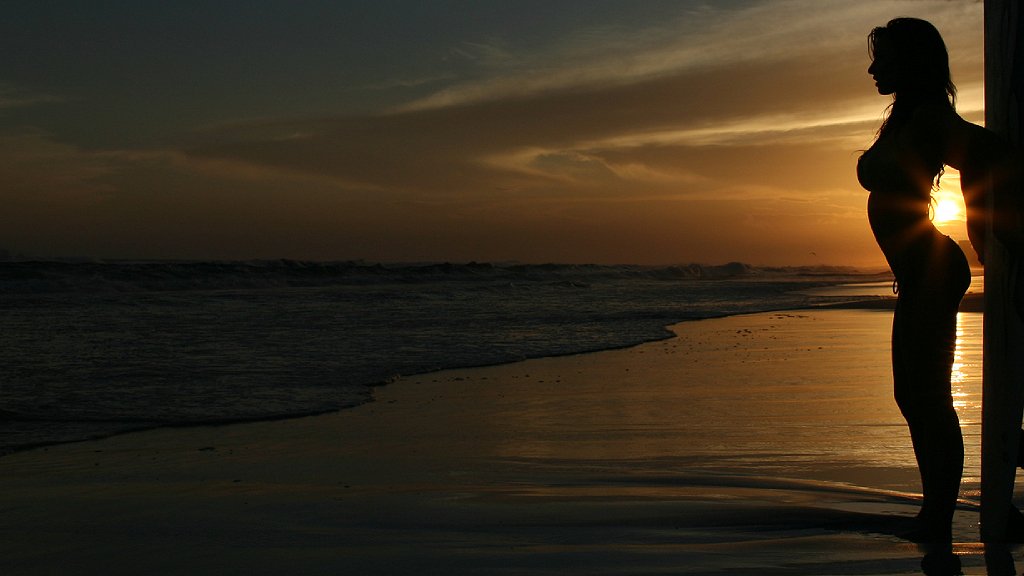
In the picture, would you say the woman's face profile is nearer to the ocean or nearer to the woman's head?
the woman's head

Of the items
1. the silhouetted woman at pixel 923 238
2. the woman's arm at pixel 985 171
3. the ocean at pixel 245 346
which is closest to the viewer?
the woman's arm at pixel 985 171

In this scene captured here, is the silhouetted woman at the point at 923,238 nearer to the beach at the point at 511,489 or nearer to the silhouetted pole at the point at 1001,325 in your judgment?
the silhouetted pole at the point at 1001,325

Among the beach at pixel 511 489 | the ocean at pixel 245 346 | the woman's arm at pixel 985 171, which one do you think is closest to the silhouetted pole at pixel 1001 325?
the woman's arm at pixel 985 171

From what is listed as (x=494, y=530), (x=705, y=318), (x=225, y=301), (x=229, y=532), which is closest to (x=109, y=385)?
(x=229, y=532)

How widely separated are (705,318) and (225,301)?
12937mm

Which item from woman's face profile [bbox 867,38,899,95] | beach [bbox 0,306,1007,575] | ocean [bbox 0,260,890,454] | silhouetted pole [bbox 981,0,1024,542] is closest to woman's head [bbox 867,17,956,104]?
woman's face profile [bbox 867,38,899,95]

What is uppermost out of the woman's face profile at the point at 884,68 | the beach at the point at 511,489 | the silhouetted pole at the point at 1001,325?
the woman's face profile at the point at 884,68

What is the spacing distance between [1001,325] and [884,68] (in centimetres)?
93

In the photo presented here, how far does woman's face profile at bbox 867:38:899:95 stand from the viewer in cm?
287

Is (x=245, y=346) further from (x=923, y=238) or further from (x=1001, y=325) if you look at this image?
A: (x=1001, y=325)

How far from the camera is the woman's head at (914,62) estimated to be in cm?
282

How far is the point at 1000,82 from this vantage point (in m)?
2.66

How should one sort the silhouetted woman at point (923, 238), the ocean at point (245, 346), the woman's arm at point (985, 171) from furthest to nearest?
the ocean at point (245, 346), the silhouetted woman at point (923, 238), the woman's arm at point (985, 171)

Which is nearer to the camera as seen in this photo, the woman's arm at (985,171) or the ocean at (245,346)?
the woman's arm at (985,171)
